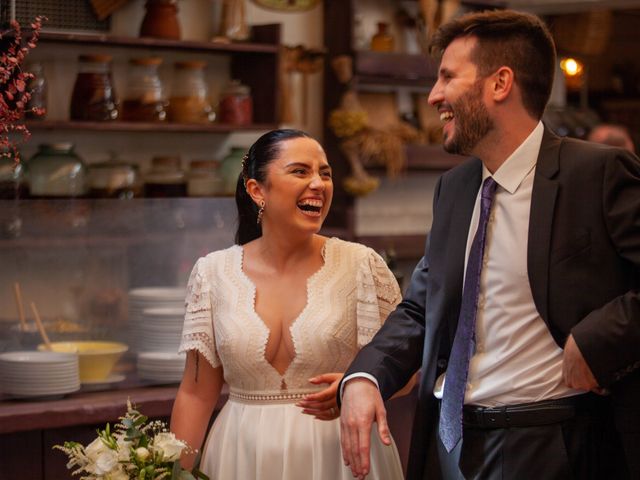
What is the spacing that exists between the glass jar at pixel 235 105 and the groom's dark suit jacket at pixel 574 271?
3.14 metres

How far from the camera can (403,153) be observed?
630 cm

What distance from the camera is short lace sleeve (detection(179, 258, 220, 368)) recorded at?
2.62 m

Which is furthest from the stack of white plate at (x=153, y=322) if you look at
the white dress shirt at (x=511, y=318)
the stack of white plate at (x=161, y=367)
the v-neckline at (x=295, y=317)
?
the white dress shirt at (x=511, y=318)

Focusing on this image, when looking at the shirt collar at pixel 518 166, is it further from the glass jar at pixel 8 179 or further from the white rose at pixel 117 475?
the glass jar at pixel 8 179

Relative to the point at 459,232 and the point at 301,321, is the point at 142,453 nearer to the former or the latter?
the point at 301,321

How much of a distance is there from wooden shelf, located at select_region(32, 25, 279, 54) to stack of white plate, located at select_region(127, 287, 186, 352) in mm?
1653

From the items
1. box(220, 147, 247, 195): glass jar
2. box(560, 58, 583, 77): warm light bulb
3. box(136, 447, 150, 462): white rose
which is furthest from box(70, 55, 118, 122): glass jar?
box(560, 58, 583, 77): warm light bulb

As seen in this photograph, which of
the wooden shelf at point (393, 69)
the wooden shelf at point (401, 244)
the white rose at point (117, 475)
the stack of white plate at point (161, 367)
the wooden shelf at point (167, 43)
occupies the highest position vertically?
the wooden shelf at point (167, 43)

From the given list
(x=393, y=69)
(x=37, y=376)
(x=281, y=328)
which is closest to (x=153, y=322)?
(x=37, y=376)

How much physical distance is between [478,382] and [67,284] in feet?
5.38

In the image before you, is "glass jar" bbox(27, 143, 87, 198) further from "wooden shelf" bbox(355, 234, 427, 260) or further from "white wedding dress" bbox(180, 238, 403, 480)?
"wooden shelf" bbox(355, 234, 427, 260)

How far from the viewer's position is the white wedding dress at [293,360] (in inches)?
101

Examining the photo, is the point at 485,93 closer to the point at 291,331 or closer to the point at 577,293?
the point at 577,293

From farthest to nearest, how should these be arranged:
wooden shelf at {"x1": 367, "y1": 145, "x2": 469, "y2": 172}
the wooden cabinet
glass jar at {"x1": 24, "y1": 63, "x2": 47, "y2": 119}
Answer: wooden shelf at {"x1": 367, "y1": 145, "x2": 469, "y2": 172}, the wooden cabinet, glass jar at {"x1": 24, "y1": 63, "x2": 47, "y2": 119}
